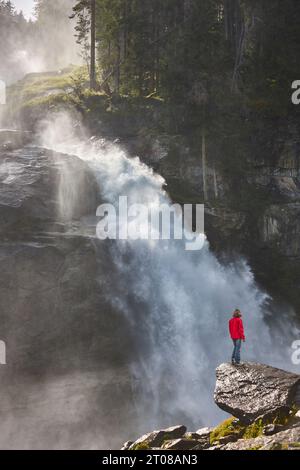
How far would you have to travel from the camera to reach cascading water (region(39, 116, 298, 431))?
65.3 feet

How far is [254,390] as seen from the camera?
41.9ft

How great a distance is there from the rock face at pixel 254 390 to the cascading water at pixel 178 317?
608 cm

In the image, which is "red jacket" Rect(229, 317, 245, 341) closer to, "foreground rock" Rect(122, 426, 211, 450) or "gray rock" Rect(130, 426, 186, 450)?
"foreground rock" Rect(122, 426, 211, 450)

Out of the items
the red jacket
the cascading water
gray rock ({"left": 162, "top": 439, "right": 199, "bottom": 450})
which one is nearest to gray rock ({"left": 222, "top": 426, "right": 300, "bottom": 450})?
gray rock ({"left": 162, "top": 439, "right": 199, "bottom": 450})

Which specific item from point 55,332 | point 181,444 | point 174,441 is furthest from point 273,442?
point 55,332

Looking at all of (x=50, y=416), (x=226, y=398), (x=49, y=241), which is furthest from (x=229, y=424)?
(x=49, y=241)

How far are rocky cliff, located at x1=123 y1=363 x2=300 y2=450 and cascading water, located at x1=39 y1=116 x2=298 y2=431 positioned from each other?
6.37 metres

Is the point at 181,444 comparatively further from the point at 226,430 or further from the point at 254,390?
the point at 254,390

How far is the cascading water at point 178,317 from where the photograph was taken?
19.9 m

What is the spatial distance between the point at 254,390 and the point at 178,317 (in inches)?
375

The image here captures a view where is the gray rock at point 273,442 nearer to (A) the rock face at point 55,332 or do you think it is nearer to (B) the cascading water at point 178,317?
(A) the rock face at point 55,332

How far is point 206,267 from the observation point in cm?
2459

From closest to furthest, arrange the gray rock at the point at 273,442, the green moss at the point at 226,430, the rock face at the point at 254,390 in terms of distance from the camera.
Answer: the gray rock at the point at 273,442
the green moss at the point at 226,430
the rock face at the point at 254,390

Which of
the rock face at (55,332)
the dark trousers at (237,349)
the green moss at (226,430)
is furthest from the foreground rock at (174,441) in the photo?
the rock face at (55,332)
